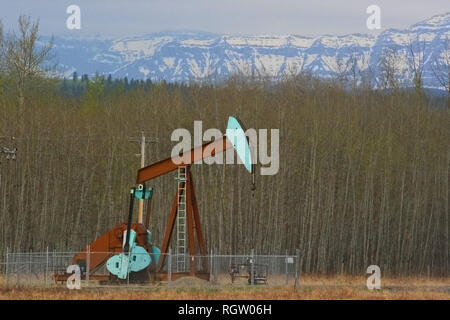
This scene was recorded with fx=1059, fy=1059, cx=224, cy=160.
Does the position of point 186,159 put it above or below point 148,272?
above

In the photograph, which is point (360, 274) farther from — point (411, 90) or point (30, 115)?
point (411, 90)

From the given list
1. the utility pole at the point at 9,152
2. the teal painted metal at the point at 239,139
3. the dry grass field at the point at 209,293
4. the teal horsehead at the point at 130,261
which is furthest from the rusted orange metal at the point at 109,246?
the utility pole at the point at 9,152

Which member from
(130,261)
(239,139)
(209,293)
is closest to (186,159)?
(239,139)

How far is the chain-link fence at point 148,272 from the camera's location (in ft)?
126

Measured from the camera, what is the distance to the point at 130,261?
127 ft

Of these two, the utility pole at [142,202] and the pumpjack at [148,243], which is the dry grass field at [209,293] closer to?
the pumpjack at [148,243]

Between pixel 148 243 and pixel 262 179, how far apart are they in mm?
18944

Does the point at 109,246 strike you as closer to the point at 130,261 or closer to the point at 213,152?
the point at 130,261

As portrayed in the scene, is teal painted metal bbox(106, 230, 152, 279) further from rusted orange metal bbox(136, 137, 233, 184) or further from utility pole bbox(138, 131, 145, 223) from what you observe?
utility pole bbox(138, 131, 145, 223)

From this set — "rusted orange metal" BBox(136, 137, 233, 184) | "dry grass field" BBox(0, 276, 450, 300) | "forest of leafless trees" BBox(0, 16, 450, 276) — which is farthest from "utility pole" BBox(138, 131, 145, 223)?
"forest of leafless trees" BBox(0, 16, 450, 276)

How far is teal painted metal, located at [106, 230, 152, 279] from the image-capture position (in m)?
38.4

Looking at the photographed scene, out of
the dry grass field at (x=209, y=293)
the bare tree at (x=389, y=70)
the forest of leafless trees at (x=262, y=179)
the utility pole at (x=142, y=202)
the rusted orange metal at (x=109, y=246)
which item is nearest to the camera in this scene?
the dry grass field at (x=209, y=293)

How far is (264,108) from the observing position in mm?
62125
